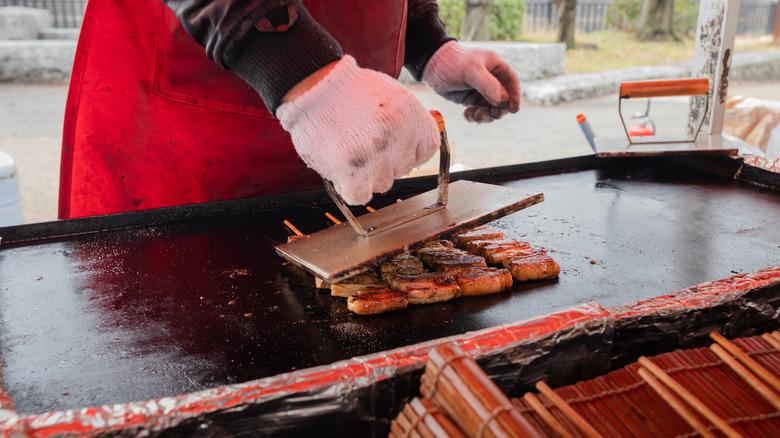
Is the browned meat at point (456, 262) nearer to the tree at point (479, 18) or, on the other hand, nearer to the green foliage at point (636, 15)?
the tree at point (479, 18)

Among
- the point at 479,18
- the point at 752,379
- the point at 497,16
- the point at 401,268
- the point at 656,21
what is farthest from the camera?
the point at 656,21

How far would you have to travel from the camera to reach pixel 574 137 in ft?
33.2

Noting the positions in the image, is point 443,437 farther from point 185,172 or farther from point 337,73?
point 185,172

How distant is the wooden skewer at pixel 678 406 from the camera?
97 centimetres

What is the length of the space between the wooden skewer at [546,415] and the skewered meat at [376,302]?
1.58ft

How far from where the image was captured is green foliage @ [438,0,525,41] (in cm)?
1712

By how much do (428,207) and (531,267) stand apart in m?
0.38

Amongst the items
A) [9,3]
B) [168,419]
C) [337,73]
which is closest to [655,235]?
[337,73]

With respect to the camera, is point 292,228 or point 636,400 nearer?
point 636,400

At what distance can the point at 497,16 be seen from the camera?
1725 centimetres

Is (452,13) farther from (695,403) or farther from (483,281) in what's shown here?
(695,403)

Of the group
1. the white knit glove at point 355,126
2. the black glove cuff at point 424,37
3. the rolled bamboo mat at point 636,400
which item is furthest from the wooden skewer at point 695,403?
the black glove cuff at point 424,37

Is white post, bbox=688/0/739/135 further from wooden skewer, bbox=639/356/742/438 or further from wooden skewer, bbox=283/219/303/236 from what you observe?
wooden skewer, bbox=639/356/742/438

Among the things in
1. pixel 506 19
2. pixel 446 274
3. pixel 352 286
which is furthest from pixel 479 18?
pixel 352 286
